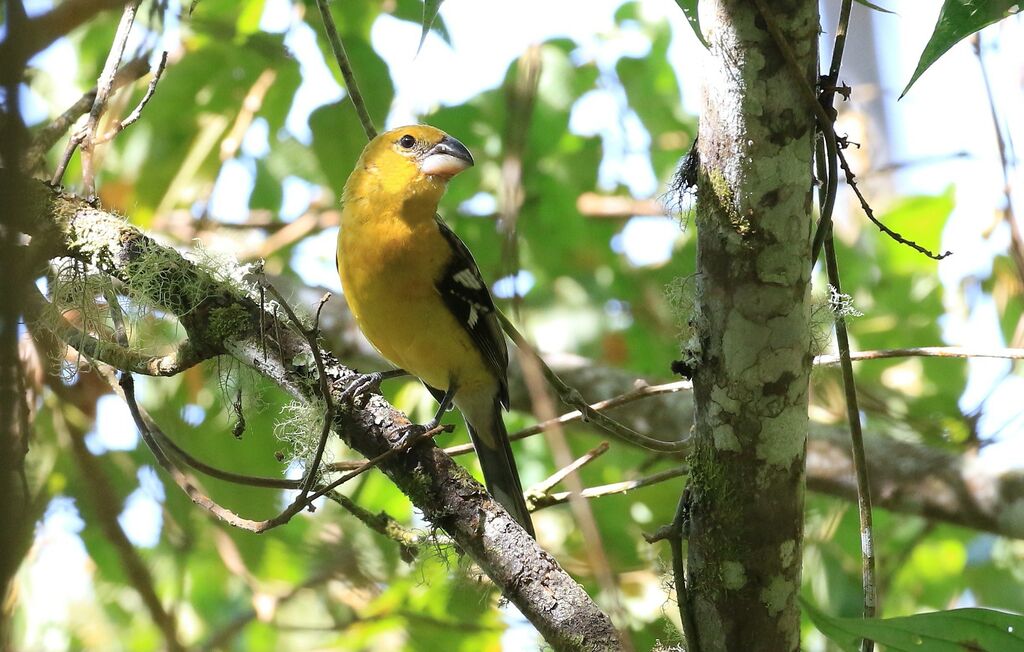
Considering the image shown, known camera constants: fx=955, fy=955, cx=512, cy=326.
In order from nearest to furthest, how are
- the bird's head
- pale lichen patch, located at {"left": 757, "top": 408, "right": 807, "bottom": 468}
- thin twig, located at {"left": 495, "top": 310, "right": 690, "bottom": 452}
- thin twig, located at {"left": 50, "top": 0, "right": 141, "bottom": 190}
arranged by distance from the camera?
pale lichen patch, located at {"left": 757, "top": 408, "right": 807, "bottom": 468}, thin twig, located at {"left": 495, "top": 310, "right": 690, "bottom": 452}, thin twig, located at {"left": 50, "top": 0, "right": 141, "bottom": 190}, the bird's head

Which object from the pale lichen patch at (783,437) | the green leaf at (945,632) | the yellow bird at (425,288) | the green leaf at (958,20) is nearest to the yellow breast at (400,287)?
the yellow bird at (425,288)

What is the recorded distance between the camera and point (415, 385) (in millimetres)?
4766

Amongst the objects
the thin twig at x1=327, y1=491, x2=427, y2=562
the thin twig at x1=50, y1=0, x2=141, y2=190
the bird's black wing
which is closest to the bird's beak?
the bird's black wing

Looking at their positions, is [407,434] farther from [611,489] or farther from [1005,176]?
[1005,176]

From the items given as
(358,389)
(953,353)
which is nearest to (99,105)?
(358,389)

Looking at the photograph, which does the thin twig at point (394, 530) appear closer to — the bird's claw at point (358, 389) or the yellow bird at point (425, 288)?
the bird's claw at point (358, 389)

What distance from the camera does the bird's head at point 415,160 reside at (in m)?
3.87

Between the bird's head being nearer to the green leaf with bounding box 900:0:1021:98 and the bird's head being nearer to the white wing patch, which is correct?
the white wing patch

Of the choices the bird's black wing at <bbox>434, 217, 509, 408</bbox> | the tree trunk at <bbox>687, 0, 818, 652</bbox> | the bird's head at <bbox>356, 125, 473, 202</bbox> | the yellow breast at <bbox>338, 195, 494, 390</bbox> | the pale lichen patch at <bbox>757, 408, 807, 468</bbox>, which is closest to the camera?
the tree trunk at <bbox>687, 0, 818, 652</bbox>

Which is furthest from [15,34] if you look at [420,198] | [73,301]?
[420,198]

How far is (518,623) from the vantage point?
12.0 ft

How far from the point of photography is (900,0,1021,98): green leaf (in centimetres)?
199

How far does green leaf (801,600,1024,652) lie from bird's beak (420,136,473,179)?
104 inches

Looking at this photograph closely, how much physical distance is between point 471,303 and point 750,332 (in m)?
1.69
